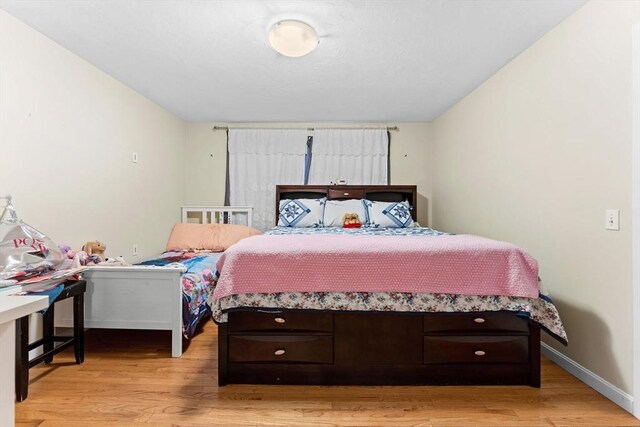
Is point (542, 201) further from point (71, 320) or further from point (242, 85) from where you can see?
point (71, 320)

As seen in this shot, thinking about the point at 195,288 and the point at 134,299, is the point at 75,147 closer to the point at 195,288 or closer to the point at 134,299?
the point at 134,299

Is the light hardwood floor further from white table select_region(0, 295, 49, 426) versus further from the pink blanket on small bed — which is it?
white table select_region(0, 295, 49, 426)

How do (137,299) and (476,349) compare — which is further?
(137,299)

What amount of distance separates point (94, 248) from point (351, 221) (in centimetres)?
246

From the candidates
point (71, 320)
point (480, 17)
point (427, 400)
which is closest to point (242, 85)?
point (480, 17)

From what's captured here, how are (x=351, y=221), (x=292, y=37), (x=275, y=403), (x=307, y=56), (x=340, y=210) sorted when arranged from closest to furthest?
(x=275, y=403)
(x=292, y=37)
(x=307, y=56)
(x=351, y=221)
(x=340, y=210)

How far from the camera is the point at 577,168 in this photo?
6.31 ft

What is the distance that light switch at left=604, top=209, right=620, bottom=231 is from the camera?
1.67 metres

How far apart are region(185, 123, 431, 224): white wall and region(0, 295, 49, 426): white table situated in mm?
3714

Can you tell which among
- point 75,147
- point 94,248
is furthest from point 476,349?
point 75,147

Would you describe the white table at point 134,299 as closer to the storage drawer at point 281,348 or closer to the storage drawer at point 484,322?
the storage drawer at point 281,348

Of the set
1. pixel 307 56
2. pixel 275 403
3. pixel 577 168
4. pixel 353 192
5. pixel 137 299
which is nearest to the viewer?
pixel 275 403

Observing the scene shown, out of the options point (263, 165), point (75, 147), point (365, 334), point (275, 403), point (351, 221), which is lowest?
point (275, 403)

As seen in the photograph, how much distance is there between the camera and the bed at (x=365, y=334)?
69.5 inches
